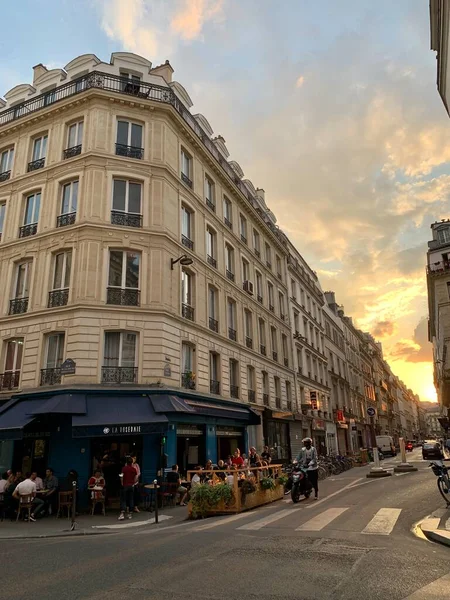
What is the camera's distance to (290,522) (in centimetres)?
898

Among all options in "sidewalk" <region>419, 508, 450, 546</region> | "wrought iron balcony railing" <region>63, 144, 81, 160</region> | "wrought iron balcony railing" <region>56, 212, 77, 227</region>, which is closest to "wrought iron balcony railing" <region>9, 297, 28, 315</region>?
"wrought iron balcony railing" <region>56, 212, 77, 227</region>

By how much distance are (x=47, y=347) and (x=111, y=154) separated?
8280 millimetres

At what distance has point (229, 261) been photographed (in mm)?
24484

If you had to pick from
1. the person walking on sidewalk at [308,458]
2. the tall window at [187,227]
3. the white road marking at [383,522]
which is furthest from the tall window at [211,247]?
the white road marking at [383,522]

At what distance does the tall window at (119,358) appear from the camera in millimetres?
15344

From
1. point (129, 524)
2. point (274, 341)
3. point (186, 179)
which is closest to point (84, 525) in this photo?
point (129, 524)

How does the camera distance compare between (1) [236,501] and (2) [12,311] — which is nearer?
(1) [236,501]

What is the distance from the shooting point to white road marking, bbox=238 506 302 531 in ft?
28.4

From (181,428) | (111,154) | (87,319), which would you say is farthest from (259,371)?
(111,154)

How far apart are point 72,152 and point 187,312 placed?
8.43 m

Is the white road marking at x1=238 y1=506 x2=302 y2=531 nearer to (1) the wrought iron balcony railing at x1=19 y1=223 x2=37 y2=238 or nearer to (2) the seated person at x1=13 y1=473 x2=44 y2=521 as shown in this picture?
(2) the seated person at x1=13 y1=473 x2=44 y2=521

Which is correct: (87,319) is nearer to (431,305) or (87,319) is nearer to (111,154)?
(111,154)

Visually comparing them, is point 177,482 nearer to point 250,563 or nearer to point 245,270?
point 250,563

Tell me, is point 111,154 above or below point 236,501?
above
